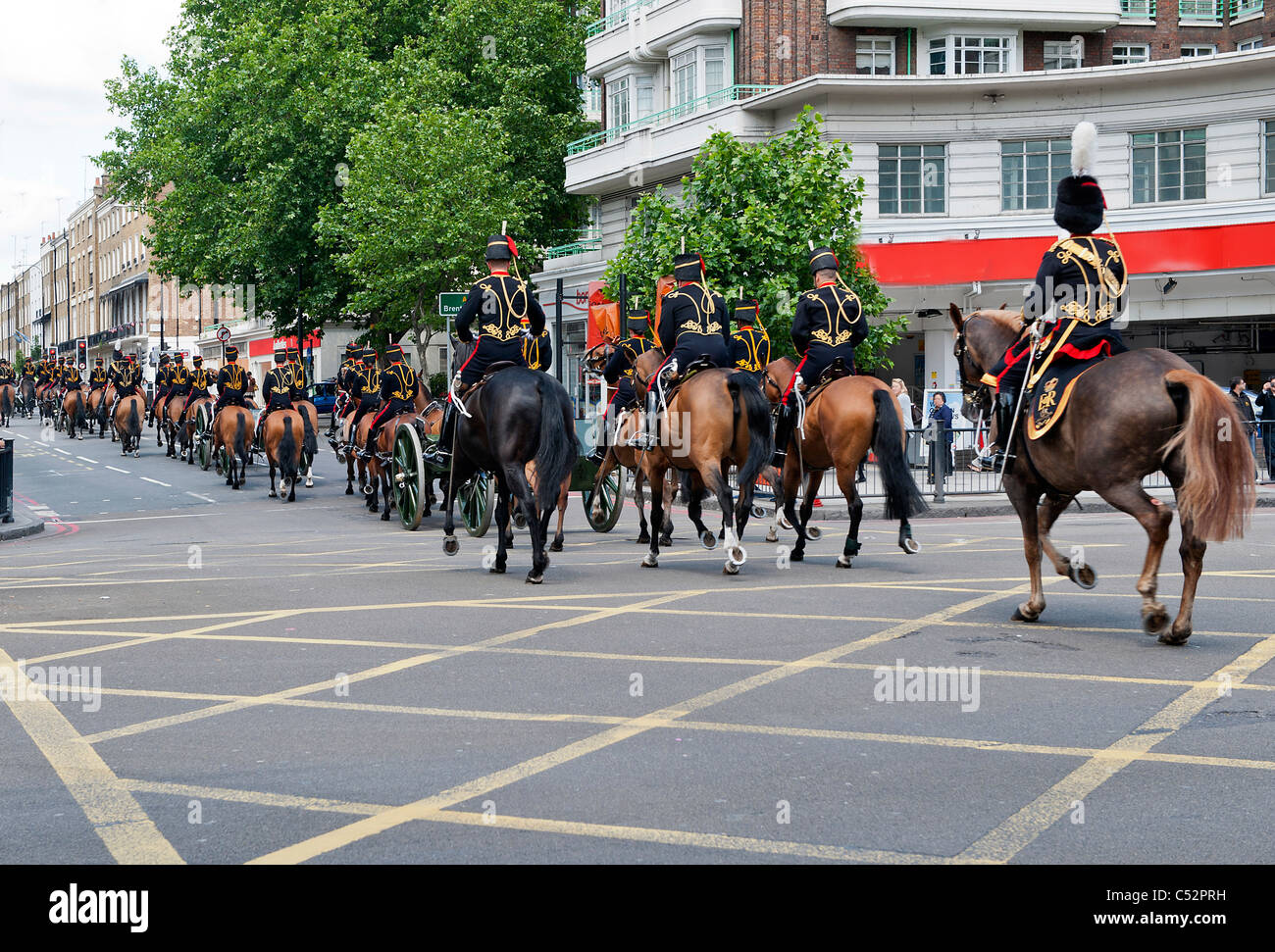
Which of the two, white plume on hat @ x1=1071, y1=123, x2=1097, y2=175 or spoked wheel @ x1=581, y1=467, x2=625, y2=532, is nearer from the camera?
white plume on hat @ x1=1071, y1=123, x2=1097, y2=175

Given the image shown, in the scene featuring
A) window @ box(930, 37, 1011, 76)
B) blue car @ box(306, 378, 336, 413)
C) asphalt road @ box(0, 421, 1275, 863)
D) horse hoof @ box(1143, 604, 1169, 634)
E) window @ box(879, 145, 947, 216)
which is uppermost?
window @ box(930, 37, 1011, 76)

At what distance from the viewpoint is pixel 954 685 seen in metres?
7.36

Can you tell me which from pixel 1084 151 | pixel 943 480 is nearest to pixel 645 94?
pixel 943 480

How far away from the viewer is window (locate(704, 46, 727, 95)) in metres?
39.2

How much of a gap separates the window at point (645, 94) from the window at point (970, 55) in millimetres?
8750

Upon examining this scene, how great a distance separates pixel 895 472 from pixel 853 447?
0.62 meters

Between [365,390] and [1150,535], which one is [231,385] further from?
[1150,535]

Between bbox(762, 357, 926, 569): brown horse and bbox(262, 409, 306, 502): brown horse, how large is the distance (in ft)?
42.5

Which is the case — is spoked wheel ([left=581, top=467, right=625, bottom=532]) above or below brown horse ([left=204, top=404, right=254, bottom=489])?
below

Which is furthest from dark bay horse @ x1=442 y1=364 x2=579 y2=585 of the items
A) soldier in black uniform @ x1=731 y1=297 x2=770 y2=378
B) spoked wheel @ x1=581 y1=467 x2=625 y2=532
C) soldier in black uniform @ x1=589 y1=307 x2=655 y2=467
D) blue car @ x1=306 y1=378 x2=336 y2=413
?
blue car @ x1=306 y1=378 x2=336 y2=413

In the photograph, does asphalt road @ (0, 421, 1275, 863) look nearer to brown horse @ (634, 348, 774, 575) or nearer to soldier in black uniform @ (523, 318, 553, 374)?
brown horse @ (634, 348, 774, 575)

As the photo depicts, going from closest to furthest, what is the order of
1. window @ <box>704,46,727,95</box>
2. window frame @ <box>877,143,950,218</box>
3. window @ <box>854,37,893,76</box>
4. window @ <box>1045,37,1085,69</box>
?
1. window frame @ <box>877,143,950,218</box>
2. window @ <box>854,37,893,76</box>
3. window @ <box>1045,37,1085,69</box>
4. window @ <box>704,46,727,95</box>

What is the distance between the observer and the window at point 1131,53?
3862 cm

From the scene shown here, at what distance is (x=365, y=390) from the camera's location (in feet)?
72.1
